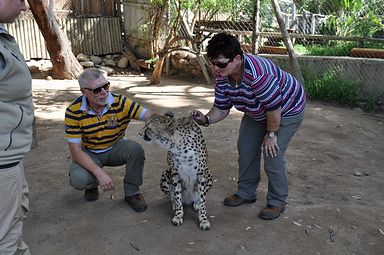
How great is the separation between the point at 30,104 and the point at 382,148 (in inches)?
178

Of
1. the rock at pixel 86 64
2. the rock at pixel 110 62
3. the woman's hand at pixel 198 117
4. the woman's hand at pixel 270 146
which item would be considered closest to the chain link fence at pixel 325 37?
the rock at pixel 110 62

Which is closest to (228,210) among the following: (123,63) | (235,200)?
(235,200)

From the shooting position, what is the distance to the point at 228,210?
3.76 m

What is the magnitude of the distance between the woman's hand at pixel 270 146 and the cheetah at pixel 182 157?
46cm

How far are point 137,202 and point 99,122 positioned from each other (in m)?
0.75

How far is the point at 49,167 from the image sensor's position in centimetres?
482

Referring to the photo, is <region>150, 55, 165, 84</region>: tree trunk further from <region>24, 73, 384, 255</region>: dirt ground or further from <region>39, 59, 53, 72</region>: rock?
<region>24, 73, 384, 255</region>: dirt ground

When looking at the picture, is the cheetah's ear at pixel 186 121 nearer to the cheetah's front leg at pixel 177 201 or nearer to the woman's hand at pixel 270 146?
the cheetah's front leg at pixel 177 201

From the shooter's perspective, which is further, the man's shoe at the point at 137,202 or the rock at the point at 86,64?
the rock at the point at 86,64

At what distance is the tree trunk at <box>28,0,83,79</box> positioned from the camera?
925cm

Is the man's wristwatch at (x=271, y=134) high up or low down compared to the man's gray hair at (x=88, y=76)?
down

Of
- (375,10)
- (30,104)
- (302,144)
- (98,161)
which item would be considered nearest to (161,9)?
(375,10)

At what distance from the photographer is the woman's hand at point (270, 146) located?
3361 mm

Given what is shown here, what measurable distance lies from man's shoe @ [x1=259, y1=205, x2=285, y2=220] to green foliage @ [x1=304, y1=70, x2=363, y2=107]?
4.45 m
